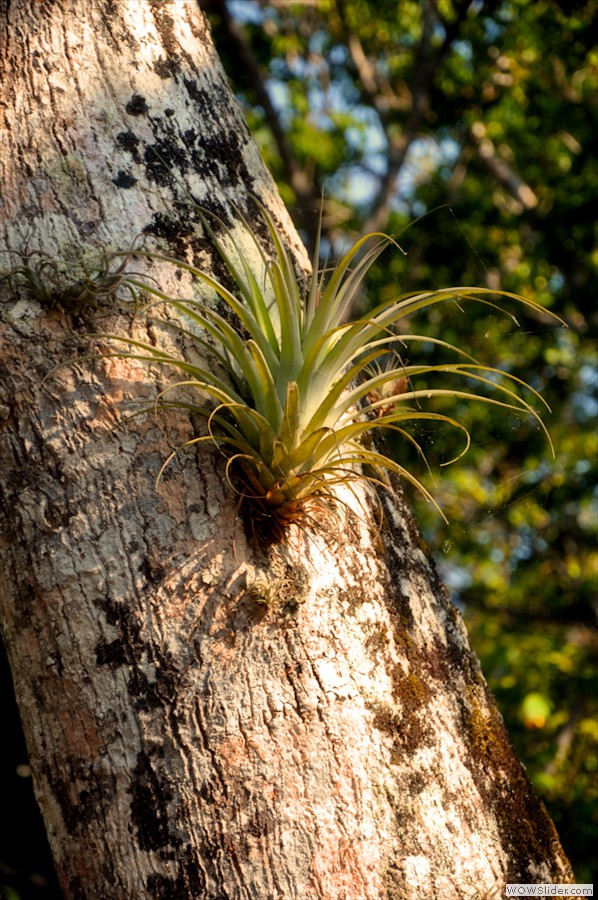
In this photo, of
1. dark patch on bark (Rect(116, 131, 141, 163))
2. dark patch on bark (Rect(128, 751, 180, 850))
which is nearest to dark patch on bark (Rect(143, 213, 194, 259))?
dark patch on bark (Rect(116, 131, 141, 163))

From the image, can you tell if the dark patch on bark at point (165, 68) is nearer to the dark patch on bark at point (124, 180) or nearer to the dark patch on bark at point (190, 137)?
the dark patch on bark at point (190, 137)

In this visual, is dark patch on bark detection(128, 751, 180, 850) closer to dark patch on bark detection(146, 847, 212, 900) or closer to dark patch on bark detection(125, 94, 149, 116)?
dark patch on bark detection(146, 847, 212, 900)

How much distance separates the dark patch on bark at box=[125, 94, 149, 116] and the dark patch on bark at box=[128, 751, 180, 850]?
1.34 metres

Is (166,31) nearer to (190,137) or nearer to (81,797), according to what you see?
(190,137)

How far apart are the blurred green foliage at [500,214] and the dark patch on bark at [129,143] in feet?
9.61

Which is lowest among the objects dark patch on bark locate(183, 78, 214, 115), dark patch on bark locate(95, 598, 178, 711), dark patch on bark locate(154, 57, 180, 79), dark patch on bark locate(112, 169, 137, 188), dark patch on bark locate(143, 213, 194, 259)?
dark patch on bark locate(95, 598, 178, 711)

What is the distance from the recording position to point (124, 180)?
1.78 meters

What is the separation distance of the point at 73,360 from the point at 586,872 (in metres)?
3.42

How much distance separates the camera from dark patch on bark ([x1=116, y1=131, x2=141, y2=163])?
71.2 inches

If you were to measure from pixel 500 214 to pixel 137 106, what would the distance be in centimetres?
527

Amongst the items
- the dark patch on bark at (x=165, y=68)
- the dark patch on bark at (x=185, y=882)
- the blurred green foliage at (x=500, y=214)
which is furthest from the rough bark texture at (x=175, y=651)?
the blurred green foliage at (x=500, y=214)

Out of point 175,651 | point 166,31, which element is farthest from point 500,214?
point 175,651

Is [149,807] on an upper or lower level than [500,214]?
lower

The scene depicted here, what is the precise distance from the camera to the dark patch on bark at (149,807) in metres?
1.41
